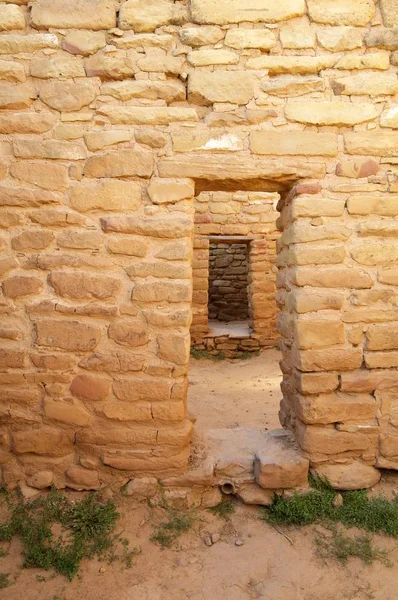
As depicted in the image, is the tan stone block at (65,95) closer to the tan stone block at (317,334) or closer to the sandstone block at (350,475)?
the tan stone block at (317,334)

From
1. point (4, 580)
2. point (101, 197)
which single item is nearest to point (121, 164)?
point (101, 197)

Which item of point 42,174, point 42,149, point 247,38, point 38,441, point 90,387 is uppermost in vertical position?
point 247,38

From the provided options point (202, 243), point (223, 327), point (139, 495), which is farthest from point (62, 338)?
point (223, 327)

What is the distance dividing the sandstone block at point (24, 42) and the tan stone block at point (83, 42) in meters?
0.08

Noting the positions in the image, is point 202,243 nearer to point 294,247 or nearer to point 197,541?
point 294,247

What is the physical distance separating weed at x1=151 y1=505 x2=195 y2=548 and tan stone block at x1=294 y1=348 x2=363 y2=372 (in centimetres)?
105

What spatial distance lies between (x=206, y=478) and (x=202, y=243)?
498 centimetres

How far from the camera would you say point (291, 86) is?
2.40 metres

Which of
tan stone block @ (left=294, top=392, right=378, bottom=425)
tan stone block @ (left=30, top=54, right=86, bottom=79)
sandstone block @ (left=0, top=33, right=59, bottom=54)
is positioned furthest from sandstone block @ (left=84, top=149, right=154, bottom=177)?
tan stone block @ (left=294, top=392, right=378, bottom=425)

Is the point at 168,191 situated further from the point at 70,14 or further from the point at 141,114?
the point at 70,14

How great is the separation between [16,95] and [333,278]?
84.2 inches

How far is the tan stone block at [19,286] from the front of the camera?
228cm

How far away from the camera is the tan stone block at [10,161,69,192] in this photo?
7.56 feet

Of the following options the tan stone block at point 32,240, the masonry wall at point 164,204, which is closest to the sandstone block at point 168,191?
the masonry wall at point 164,204
